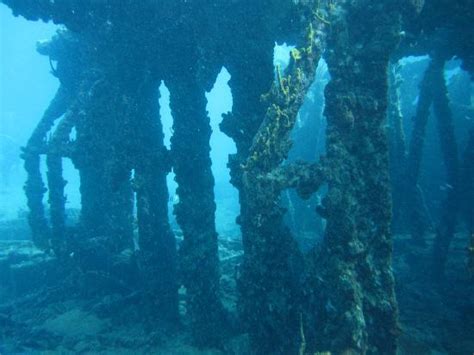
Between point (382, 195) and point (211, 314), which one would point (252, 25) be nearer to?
point (382, 195)

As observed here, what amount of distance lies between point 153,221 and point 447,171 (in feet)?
34.4

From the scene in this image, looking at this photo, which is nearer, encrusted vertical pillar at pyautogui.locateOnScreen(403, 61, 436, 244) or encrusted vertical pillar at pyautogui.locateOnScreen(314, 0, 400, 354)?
encrusted vertical pillar at pyautogui.locateOnScreen(314, 0, 400, 354)

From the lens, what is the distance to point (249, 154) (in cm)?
676

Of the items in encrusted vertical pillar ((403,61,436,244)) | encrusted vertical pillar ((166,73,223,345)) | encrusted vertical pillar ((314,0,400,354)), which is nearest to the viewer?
encrusted vertical pillar ((314,0,400,354))

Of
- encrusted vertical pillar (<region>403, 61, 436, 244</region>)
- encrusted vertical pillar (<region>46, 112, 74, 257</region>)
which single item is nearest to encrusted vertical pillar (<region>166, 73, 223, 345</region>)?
encrusted vertical pillar (<region>46, 112, 74, 257</region>)

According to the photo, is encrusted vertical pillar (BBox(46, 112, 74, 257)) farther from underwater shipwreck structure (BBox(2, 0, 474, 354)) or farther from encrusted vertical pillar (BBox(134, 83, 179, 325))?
encrusted vertical pillar (BBox(134, 83, 179, 325))

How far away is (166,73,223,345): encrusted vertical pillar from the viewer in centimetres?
877

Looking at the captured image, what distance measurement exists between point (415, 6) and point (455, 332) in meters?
6.93

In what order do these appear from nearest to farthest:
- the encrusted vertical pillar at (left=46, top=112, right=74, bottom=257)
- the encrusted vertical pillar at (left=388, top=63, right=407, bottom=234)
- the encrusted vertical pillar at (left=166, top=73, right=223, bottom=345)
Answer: the encrusted vertical pillar at (left=166, top=73, right=223, bottom=345), the encrusted vertical pillar at (left=46, top=112, right=74, bottom=257), the encrusted vertical pillar at (left=388, top=63, right=407, bottom=234)

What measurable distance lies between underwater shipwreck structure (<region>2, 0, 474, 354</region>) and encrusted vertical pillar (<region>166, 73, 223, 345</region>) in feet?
0.12

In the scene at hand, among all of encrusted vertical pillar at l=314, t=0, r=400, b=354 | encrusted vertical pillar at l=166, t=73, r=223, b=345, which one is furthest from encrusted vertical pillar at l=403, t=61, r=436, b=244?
encrusted vertical pillar at l=166, t=73, r=223, b=345

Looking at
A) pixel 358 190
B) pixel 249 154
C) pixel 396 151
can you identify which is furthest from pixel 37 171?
pixel 396 151

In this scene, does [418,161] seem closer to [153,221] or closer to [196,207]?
[196,207]

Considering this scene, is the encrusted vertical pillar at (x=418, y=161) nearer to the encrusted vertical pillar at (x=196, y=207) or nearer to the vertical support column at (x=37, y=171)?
the encrusted vertical pillar at (x=196, y=207)
